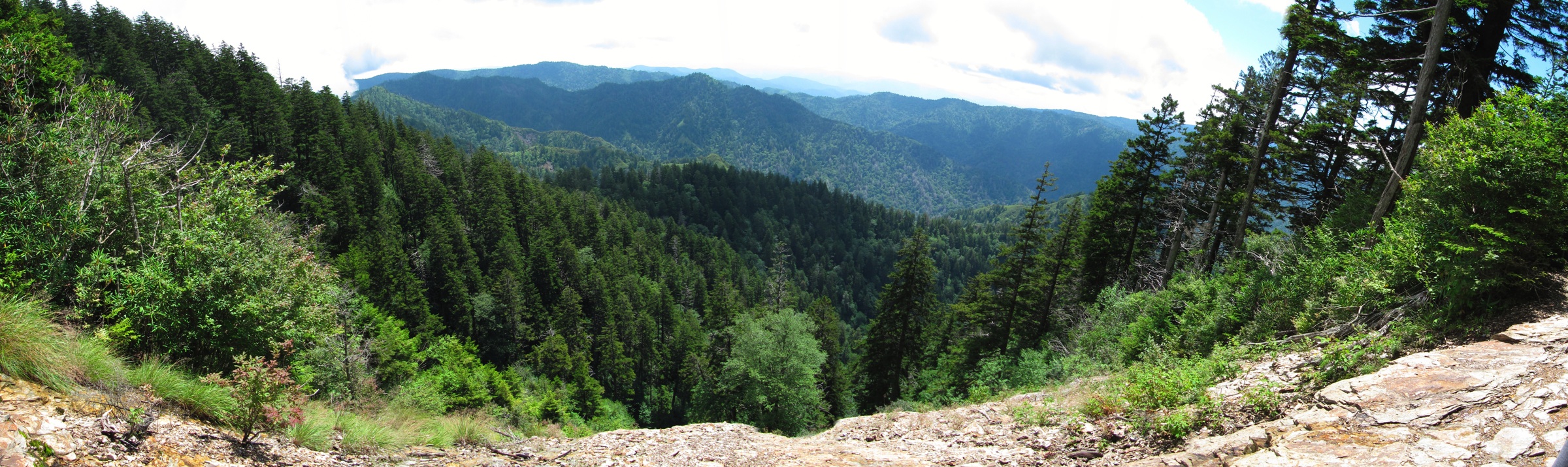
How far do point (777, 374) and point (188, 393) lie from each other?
2057 centimetres

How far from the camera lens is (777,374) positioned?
81.8 ft

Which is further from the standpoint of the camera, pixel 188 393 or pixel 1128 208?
pixel 1128 208

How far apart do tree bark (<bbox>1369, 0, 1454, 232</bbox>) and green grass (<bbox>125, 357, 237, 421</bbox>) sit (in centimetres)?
1827

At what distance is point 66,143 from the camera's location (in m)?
8.97

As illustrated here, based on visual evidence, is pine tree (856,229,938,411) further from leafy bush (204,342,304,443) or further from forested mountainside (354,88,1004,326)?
forested mountainside (354,88,1004,326)

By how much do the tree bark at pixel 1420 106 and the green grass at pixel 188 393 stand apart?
719 inches

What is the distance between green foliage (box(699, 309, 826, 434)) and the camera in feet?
81.5

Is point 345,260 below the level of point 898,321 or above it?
below

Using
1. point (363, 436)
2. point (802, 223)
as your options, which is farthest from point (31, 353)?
point (802, 223)

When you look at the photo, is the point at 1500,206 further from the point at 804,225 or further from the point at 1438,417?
the point at 804,225

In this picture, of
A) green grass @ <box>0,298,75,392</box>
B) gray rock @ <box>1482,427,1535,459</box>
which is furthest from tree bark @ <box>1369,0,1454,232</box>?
green grass @ <box>0,298,75,392</box>

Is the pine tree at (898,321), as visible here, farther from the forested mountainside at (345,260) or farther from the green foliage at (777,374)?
the green foliage at (777,374)

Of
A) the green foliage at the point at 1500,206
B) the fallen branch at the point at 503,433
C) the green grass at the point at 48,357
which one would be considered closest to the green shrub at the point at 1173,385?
the green foliage at the point at 1500,206

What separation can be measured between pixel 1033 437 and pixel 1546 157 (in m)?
6.42
